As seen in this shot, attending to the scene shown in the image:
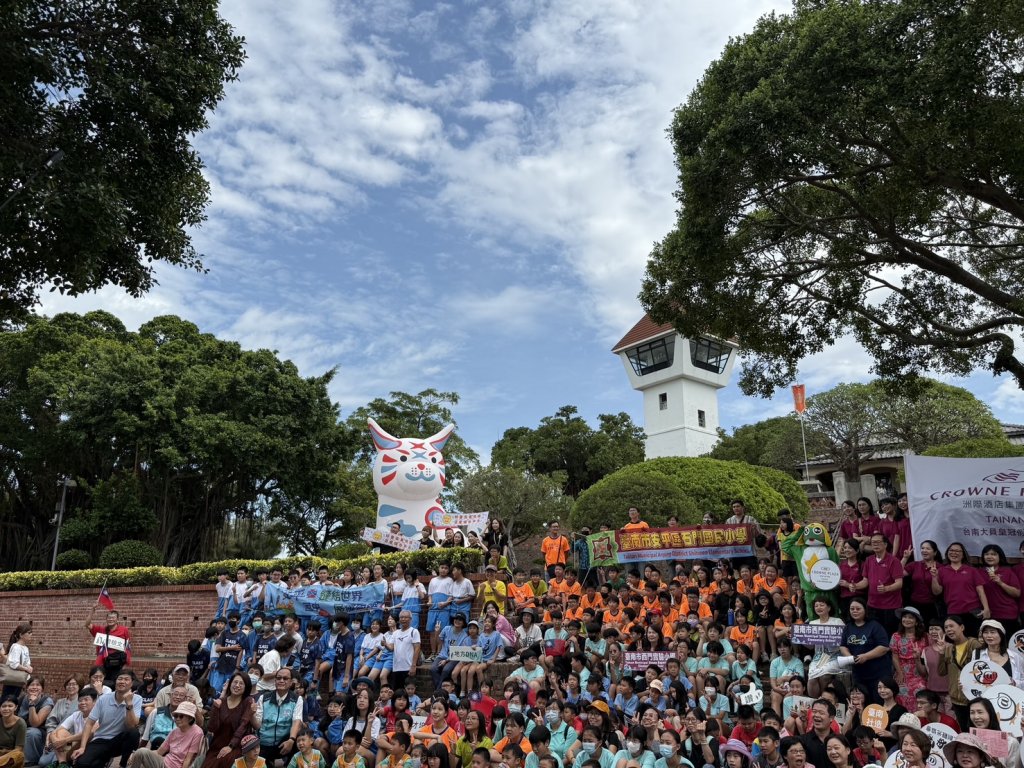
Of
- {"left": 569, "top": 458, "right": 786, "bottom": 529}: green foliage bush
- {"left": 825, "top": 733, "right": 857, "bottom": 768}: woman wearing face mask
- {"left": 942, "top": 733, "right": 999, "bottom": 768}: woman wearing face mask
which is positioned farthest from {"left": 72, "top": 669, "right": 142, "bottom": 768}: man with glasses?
{"left": 569, "top": 458, "right": 786, "bottom": 529}: green foliage bush

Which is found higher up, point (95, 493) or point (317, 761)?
point (95, 493)

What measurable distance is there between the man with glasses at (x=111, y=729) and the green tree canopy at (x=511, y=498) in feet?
68.2

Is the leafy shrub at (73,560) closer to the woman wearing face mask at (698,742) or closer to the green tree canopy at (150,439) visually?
the green tree canopy at (150,439)

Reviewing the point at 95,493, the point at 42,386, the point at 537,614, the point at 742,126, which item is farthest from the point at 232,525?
the point at 742,126

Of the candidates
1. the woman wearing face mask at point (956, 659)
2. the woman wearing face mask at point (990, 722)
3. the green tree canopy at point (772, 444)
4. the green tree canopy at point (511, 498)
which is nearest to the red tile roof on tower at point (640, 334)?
the green tree canopy at point (772, 444)

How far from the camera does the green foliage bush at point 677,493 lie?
22.7m

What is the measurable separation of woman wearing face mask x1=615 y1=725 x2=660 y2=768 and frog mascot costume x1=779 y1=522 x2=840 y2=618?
2.91 metres

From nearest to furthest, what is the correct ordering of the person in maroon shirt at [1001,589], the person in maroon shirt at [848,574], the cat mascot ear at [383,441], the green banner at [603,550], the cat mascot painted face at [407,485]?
the person in maroon shirt at [1001,589], the person in maroon shirt at [848,574], the green banner at [603,550], the cat mascot painted face at [407,485], the cat mascot ear at [383,441]

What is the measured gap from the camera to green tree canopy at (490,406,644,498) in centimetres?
4181

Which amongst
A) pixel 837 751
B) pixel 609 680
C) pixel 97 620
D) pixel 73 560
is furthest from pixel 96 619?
pixel 837 751

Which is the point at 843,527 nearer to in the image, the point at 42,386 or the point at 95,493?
the point at 95,493

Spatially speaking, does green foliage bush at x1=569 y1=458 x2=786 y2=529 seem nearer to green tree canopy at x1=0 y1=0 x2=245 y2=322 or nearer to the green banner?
the green banner

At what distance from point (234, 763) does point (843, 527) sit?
309 inches

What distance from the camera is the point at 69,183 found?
9.36 m
